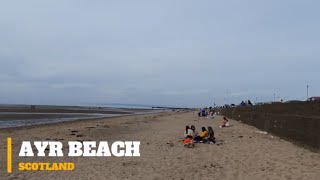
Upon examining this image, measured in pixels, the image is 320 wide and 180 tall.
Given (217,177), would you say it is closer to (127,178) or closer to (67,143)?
(127,178)

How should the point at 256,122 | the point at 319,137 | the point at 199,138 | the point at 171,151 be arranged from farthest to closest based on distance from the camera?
the point at 256,122 < the point at 199,138 < the point at 171,151 < the point at 319,137

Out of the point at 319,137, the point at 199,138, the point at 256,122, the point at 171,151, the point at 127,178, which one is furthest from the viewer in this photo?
the point at 256,122

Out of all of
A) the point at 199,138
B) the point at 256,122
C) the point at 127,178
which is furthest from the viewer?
the point at 256,122

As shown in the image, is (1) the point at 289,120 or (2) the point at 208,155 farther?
(1) the point at 289,120

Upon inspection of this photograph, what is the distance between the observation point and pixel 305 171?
10.2m

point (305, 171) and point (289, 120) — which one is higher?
point (289, 120)

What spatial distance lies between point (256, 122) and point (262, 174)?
704 inches

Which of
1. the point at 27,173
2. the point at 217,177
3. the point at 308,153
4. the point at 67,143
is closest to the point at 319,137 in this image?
the point at 308,153

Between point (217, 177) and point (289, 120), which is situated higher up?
point (289, 120)

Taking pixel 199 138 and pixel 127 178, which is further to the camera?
pixel 199 138

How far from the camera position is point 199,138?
17141 mm

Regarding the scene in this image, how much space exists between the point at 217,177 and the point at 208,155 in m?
3.77

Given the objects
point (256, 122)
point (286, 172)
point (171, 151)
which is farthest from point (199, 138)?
point (256, 122)

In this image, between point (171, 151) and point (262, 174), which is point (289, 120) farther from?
point (262, 174)
